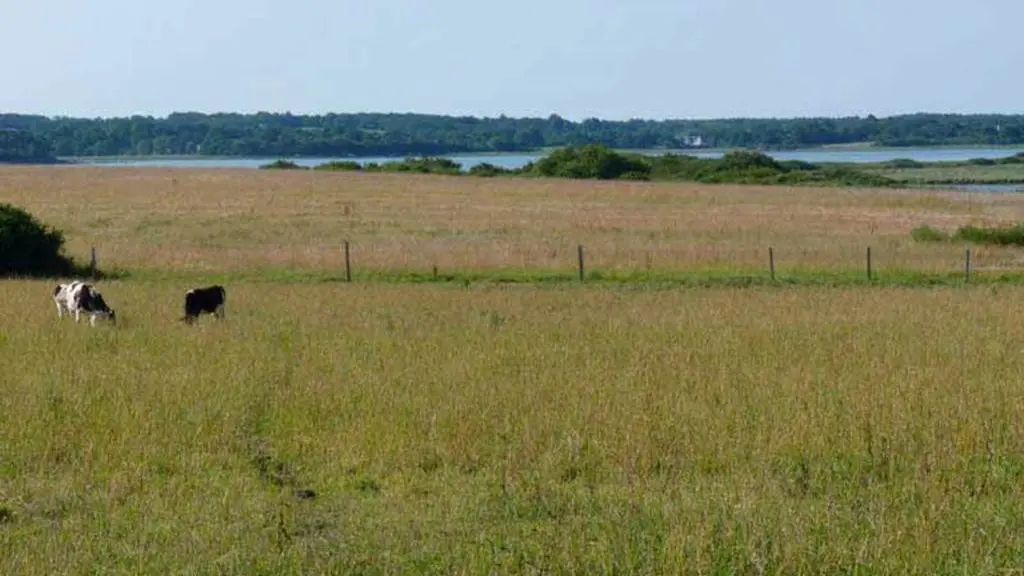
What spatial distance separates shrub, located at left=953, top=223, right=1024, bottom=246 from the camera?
43688 millimetres

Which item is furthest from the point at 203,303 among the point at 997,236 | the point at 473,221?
the point at 473,221

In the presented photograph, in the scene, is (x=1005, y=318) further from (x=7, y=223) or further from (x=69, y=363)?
(x=7, y=223)

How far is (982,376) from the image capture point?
52.5 feet

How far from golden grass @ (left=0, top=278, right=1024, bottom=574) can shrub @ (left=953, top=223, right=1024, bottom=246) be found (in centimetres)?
2328

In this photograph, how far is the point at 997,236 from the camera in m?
44.2

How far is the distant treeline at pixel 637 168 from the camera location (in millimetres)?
107750

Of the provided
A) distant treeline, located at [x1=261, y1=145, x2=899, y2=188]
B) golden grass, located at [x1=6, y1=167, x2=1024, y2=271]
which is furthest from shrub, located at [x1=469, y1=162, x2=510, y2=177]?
golden grass, located at [x1=6, y1=167, x2=1024, y2=271]

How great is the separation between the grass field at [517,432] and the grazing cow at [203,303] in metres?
0.43

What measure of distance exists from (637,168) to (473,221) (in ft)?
211

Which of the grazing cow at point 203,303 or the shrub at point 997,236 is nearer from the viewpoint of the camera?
the grazing cow at point 203,303

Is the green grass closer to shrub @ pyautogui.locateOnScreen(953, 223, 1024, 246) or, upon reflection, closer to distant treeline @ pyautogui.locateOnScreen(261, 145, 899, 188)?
shrub @ pyautogui.locateOnScreen(953, 223, 1024, 246)

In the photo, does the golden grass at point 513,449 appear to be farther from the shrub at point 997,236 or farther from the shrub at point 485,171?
the shrub at point 485,171

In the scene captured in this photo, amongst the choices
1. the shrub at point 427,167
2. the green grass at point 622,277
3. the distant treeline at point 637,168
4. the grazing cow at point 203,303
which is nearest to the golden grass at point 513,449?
the grazing cow at point 203,303

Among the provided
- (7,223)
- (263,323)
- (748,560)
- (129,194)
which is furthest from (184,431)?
(129,194)
